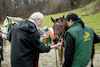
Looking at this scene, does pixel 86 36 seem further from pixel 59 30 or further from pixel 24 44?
pixel 59 30

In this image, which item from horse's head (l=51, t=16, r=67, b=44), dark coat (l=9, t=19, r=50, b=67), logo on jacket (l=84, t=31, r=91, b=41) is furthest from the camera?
horse's head (l=51, t=16, r=67, b=44)

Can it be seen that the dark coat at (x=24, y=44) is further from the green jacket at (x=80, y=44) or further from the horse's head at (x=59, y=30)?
the horse's head at (x=59, y=30)

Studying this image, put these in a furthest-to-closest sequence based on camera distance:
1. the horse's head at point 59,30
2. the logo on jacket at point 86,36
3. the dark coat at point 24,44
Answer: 1. the horse's head at point 59,30
2. the logo on jacket at point 86,36
3. the dark coat at point 24,44

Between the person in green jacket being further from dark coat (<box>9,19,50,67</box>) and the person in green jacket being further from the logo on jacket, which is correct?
dark coat (<box>9,19,50,67</box>)

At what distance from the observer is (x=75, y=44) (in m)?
1.62

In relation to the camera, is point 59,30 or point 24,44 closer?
point 24,44

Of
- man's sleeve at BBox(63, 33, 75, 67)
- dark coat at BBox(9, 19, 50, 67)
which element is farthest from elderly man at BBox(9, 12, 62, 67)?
man's sleeve at BBox(63, 33, 75, 67)

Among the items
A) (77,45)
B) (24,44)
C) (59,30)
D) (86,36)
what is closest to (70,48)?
(77,45)

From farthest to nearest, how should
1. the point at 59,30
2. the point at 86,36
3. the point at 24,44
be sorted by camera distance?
the point at 59,30 < the point at 86,36 < the point at 24,44

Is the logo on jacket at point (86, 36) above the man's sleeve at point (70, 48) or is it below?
above

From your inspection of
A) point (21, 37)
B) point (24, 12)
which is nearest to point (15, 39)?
point (21, 37)

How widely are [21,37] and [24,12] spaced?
3637cm

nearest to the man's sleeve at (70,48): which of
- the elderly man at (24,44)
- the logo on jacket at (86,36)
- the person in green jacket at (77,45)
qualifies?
the person in green jacket at (77,45)

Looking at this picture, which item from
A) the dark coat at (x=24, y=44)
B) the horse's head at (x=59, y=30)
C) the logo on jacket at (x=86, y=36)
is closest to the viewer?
the dark coat at (x=24, y=44)
